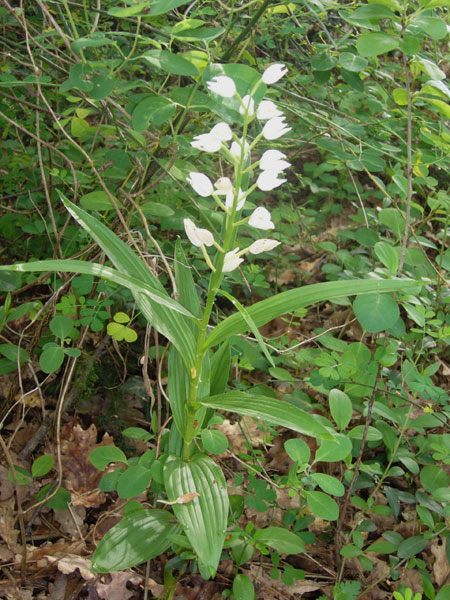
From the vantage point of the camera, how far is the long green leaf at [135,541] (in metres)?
1.22

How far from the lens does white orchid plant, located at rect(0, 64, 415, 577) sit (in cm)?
105

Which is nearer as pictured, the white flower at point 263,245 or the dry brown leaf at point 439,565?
the white flower at point 263,245

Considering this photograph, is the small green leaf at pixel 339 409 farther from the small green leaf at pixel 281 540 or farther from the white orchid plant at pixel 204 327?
the small green leaf at pixel 281 540

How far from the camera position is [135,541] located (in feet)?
4.20

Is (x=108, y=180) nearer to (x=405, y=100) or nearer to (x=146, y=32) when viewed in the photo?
(x=146, y=32)

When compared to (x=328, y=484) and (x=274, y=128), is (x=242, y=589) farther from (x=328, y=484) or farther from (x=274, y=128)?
(x=274, y=128)

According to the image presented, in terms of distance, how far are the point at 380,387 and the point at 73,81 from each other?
1.28 m

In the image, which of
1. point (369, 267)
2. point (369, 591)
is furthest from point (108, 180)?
point (369, 591)

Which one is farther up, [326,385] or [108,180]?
[108,180]

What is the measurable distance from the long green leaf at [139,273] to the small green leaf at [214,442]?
18cm

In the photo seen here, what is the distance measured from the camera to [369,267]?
2.09 meters

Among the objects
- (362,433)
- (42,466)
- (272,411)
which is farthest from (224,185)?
(42,466)

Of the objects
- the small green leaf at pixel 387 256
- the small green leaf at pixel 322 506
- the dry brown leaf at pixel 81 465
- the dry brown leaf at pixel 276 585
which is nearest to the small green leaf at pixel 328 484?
the small green leaf at pixel 322 506

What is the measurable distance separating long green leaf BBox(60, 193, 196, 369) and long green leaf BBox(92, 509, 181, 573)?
44 cm
